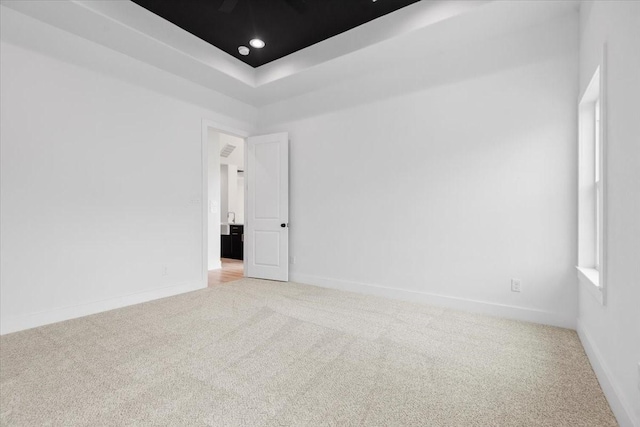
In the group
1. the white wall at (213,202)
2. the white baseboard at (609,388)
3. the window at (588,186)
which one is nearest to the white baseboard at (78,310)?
the white wall at (213,202)

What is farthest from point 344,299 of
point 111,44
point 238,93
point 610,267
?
point 111,44

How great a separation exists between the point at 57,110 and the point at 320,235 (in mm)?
3316

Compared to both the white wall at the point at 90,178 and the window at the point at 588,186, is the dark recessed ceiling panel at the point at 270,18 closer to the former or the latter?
the white wall at the point at 90,178

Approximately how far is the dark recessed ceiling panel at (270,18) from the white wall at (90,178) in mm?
871

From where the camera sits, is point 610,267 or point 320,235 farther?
point 320,235

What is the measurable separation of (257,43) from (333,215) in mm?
2427

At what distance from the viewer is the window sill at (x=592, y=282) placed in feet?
6.13

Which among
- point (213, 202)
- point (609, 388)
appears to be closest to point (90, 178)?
point (213, 202)

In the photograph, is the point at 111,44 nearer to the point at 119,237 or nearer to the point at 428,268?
the point at 119,237

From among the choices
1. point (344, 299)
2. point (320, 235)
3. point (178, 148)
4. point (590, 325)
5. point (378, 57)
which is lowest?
point (344, 299)

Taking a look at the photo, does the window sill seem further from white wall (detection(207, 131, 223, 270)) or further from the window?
white wall (detection(207, 131, 223, 270))

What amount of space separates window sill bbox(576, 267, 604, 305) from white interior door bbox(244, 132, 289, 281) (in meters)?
3.46

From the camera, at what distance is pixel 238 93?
4.48 meters

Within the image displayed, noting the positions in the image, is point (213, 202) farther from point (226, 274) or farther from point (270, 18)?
point (270, 18)
